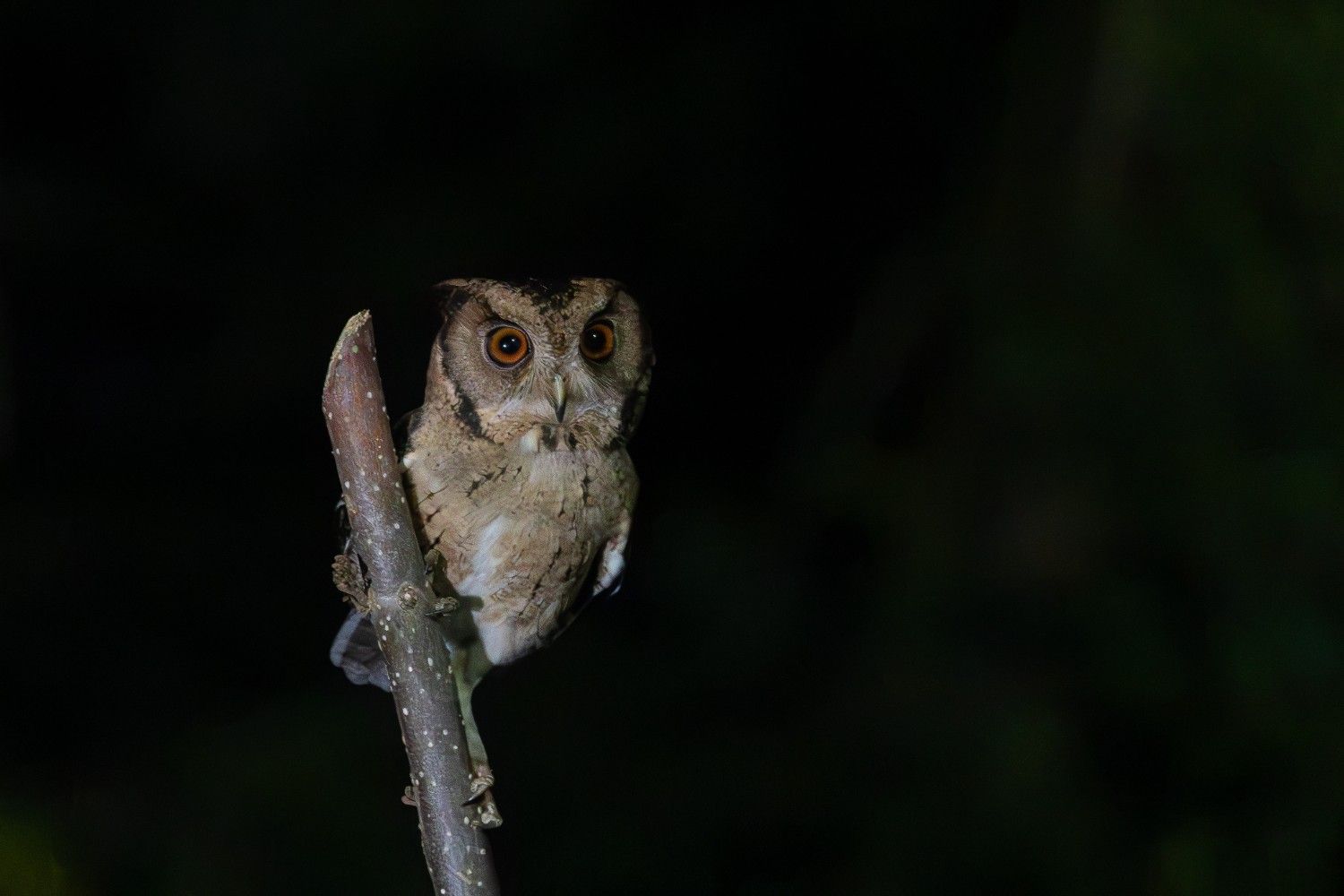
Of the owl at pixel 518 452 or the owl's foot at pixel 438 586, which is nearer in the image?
the owl's foot at pixel 438 586

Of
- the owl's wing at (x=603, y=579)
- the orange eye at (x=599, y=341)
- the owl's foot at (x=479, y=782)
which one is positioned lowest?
the owl's foot at (x=479, y=782)

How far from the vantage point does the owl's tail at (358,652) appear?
4.25ft

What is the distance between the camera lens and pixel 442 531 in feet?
3.80

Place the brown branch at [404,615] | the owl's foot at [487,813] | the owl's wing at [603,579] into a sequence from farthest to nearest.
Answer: the owl's wing at [603,579]
the owl's foot at [487,813]
the brown branch at [404,615]

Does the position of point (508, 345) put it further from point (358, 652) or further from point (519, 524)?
point (358, 652)

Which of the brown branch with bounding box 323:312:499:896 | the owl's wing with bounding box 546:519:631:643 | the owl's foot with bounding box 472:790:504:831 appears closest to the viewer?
the brown branch with bounding box 323:312:499:896

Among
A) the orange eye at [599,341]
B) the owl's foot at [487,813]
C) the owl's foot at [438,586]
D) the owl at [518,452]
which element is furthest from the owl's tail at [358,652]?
the orange eye at [599,341]

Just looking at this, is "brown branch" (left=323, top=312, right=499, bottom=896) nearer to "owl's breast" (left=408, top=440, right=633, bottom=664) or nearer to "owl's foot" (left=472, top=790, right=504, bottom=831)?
"owl's foot" (left=472, top=790, right=504, bottom=831)

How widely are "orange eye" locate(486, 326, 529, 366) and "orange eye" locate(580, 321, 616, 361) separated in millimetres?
54

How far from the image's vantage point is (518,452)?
3.71 ft

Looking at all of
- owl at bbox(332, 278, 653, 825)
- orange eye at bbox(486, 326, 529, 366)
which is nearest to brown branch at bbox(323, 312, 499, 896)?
owl at bbox(332, 278, 653, 825)

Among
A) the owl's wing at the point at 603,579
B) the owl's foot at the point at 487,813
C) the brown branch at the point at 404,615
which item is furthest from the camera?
the owl's wing at the point at 603,579

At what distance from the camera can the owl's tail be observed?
130 centimetres

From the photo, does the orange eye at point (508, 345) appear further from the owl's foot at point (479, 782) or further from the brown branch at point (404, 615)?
the owl's foot at point (479, 782)
